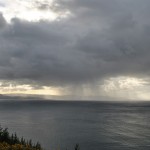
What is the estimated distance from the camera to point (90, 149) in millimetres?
125875

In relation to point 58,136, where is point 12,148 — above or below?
above

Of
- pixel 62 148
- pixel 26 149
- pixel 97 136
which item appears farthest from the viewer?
pixel 97 136

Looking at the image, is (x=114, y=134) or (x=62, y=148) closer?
(x=62, y=148)

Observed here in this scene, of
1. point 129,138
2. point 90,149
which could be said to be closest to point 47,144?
point 90,149

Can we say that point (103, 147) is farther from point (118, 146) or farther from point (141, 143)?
point (141, 143)

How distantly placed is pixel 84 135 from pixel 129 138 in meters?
30.0

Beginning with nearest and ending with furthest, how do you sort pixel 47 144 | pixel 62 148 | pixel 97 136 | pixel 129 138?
1. pixel 62 148
2. pixel 47 144
3. pixel 129 138
4. pixel 97 136

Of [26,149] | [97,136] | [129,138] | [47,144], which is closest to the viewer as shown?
[26,149]

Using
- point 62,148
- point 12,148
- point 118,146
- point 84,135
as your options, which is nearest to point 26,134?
point 84,135

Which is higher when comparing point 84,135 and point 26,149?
point 26,149

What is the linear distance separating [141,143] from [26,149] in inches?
4933

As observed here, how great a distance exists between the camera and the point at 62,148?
124 metres

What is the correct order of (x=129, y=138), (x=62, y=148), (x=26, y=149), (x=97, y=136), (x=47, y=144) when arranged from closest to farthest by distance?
(x=26, y=149) < (x=62, y=148) < (x=47, y=144) < (x=129, y=138) < (x=97, y=136)

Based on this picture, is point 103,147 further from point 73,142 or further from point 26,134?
point 26,134
